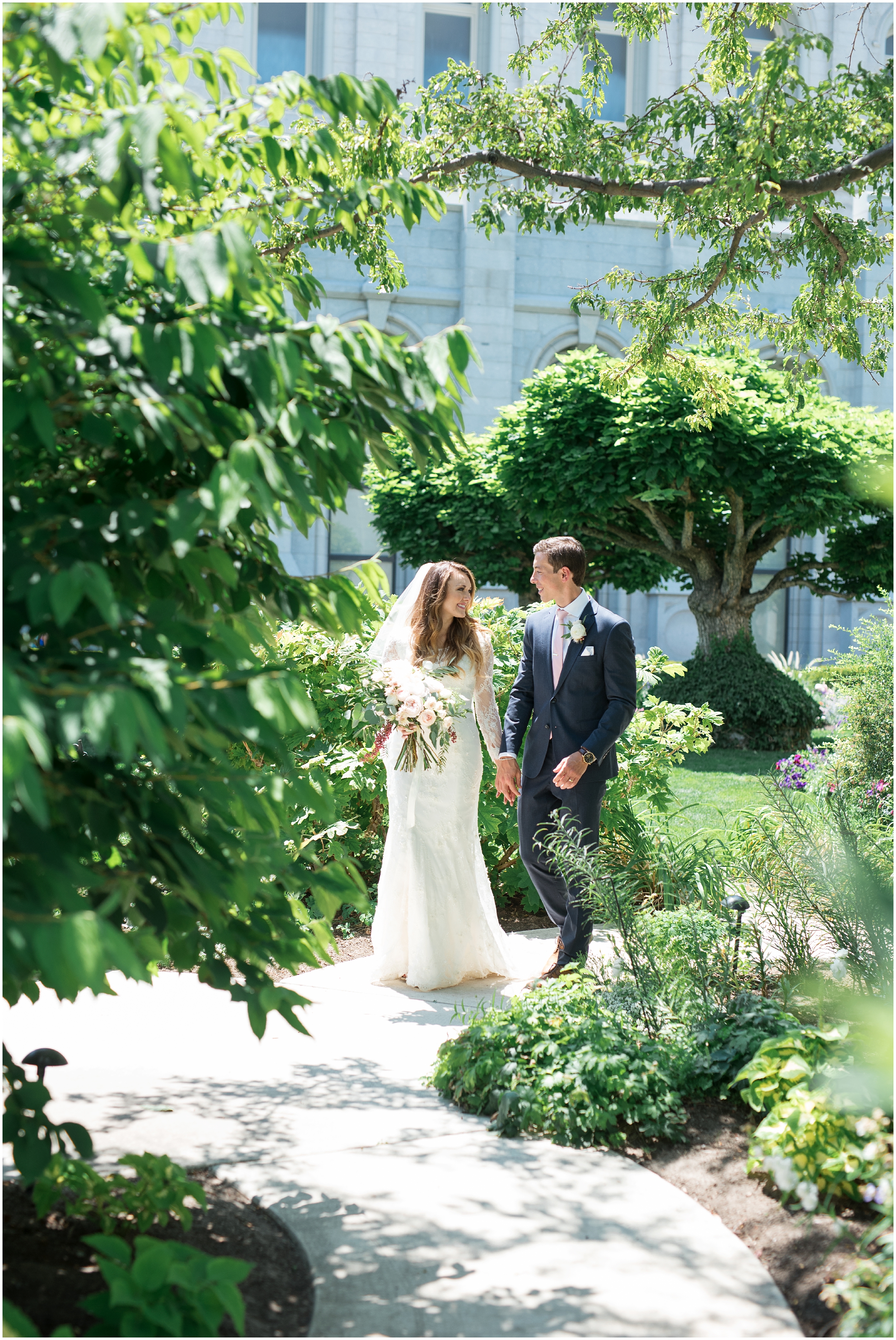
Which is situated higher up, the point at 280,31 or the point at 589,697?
the point at 280,31

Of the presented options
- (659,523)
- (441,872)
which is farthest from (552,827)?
(659,523)

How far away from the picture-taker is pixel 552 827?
5.69 metres

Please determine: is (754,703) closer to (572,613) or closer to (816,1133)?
(572,613)

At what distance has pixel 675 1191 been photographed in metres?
3.31

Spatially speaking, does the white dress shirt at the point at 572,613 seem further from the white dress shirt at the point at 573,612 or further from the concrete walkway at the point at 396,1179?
the concrete walkway at the point at 396,1179

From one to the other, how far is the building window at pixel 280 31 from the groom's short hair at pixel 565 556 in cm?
2019

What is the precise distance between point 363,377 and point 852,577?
18.4 meters

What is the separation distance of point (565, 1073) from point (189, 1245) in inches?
59.5

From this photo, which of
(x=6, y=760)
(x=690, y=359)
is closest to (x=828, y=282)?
(x=690, y=359)

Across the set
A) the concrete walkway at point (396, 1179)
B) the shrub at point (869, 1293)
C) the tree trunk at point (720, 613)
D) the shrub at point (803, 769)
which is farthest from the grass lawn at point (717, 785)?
the shrub at point (869, 1293)

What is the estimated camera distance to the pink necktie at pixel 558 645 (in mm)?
5613

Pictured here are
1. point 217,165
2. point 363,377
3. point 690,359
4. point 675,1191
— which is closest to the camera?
point 363,377

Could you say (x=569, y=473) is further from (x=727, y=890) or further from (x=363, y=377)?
(x=363, y=377)

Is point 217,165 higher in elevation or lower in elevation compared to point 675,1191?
higher
